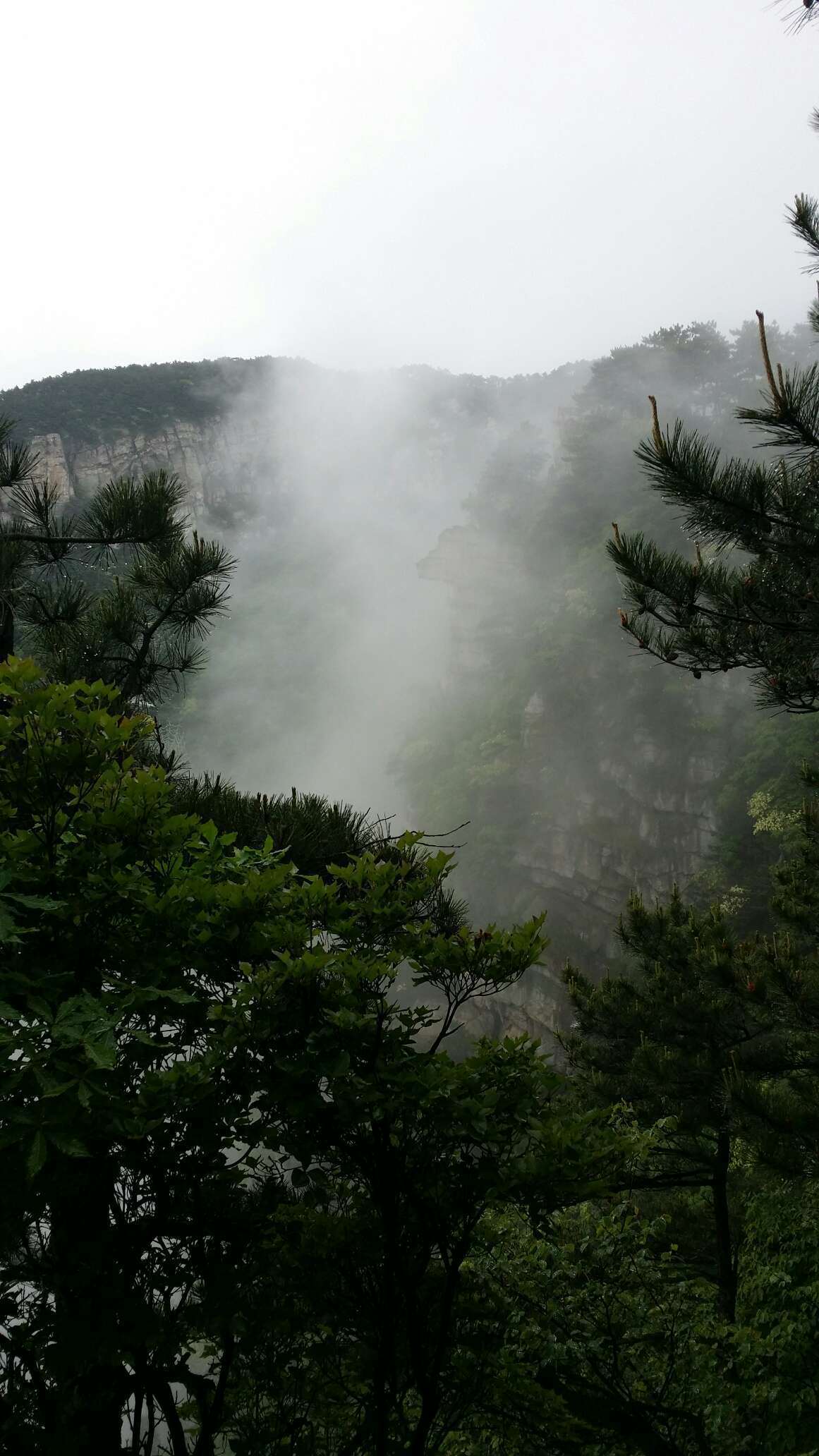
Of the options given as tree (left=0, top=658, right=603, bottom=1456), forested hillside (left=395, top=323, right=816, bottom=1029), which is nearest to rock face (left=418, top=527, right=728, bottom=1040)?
forested hillside (left=395, top=323, right=816, bottom=1029)

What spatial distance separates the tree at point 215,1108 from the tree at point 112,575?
224 cm

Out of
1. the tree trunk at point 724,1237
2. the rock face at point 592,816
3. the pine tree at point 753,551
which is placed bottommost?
the tree trunk at point 724,1237

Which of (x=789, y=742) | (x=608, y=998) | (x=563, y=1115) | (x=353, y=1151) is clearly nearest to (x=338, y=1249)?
(x=353, y=1151)

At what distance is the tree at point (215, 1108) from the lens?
1410 millimetres

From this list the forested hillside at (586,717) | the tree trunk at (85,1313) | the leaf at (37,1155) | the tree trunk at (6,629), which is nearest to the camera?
the leaf at (37,1155)

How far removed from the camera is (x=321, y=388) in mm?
85688

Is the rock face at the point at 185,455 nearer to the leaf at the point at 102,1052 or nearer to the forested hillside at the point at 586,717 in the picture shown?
the forested hillside at the point at 586,717

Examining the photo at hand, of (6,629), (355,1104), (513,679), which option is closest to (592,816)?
(513,679)

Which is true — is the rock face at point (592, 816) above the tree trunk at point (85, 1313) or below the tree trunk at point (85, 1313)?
above

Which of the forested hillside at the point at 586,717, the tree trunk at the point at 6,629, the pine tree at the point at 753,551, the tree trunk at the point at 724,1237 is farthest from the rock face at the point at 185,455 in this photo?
the pine tree at the point at 753,551

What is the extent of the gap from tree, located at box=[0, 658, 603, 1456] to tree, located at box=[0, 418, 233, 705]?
2.24 meters

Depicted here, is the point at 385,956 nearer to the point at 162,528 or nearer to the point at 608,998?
the point at 162,528

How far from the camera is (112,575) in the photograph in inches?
169

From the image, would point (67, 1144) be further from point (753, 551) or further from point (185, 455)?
point (185, 455)
